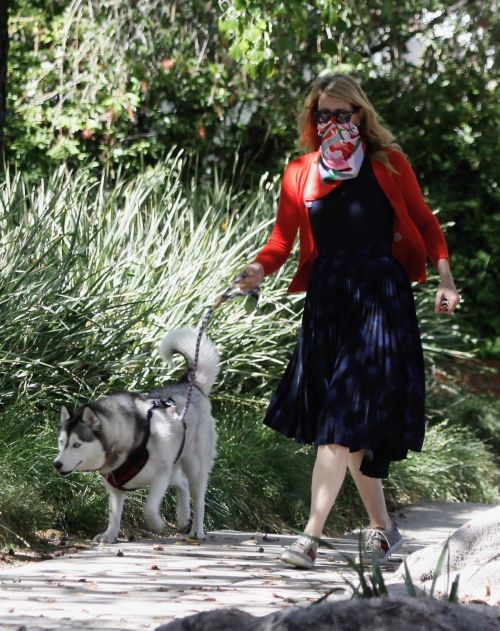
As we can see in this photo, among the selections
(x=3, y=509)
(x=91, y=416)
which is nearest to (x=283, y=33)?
(x=91, y=416)

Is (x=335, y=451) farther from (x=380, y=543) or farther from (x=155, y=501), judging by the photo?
(x=155, y=501)

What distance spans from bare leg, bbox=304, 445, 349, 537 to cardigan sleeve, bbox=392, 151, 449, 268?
969mm

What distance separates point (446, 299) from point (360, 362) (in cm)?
46

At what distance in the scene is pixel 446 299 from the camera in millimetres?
5527

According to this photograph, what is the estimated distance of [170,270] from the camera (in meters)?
9.24

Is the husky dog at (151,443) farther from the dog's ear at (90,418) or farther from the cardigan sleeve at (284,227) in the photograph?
the cardigan sleeve at (284,227)

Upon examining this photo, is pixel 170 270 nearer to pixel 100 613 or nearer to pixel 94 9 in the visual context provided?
pixel 94 9

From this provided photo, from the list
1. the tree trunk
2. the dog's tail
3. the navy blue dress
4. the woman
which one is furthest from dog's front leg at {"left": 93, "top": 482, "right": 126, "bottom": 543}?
the tree trunk

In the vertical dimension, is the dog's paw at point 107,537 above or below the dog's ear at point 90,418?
below

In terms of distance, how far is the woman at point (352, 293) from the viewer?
18.2 ft

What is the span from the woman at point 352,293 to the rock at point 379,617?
2232 mm

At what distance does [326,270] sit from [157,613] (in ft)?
6.33

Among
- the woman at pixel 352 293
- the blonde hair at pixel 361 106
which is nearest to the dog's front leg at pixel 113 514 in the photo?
the woman at pixel 352 293

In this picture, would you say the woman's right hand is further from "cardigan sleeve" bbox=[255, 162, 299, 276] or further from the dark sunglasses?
the dark sunglasses
